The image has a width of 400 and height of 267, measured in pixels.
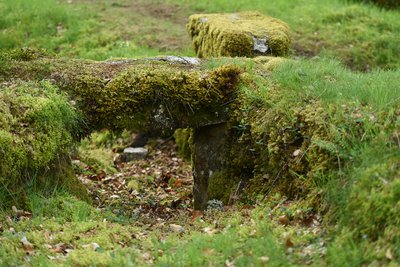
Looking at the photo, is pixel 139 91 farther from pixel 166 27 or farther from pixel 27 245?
pixel 166 27

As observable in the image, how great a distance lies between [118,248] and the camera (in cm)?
514

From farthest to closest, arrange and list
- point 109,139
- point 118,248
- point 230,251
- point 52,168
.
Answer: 1. point 109,139
2. point 52,168
3. point 118,248
4. point 230,251

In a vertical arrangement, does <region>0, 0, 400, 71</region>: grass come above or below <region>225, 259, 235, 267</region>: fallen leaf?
below

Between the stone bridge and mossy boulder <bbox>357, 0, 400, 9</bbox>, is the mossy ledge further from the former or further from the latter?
mossy boulder <bbox>357, 0, 400, 9</bbox>

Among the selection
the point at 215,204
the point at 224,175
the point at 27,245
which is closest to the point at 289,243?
the point at 27,245

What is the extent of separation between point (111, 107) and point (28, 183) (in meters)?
1.37

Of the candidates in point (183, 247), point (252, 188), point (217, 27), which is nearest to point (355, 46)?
point (217, 27)

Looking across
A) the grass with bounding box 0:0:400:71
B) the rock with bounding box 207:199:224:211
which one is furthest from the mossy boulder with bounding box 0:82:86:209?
the grass with bounding box 0:0:400:71

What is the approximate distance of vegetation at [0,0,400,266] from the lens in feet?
15.8

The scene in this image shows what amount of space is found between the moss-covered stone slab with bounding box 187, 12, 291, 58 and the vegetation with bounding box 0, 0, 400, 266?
4.02 ft

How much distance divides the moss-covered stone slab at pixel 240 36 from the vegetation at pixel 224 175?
122 cm

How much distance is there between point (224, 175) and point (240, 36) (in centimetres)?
290

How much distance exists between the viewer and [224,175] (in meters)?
7.30

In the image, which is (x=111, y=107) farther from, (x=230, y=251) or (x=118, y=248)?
(x=230, y=251)
